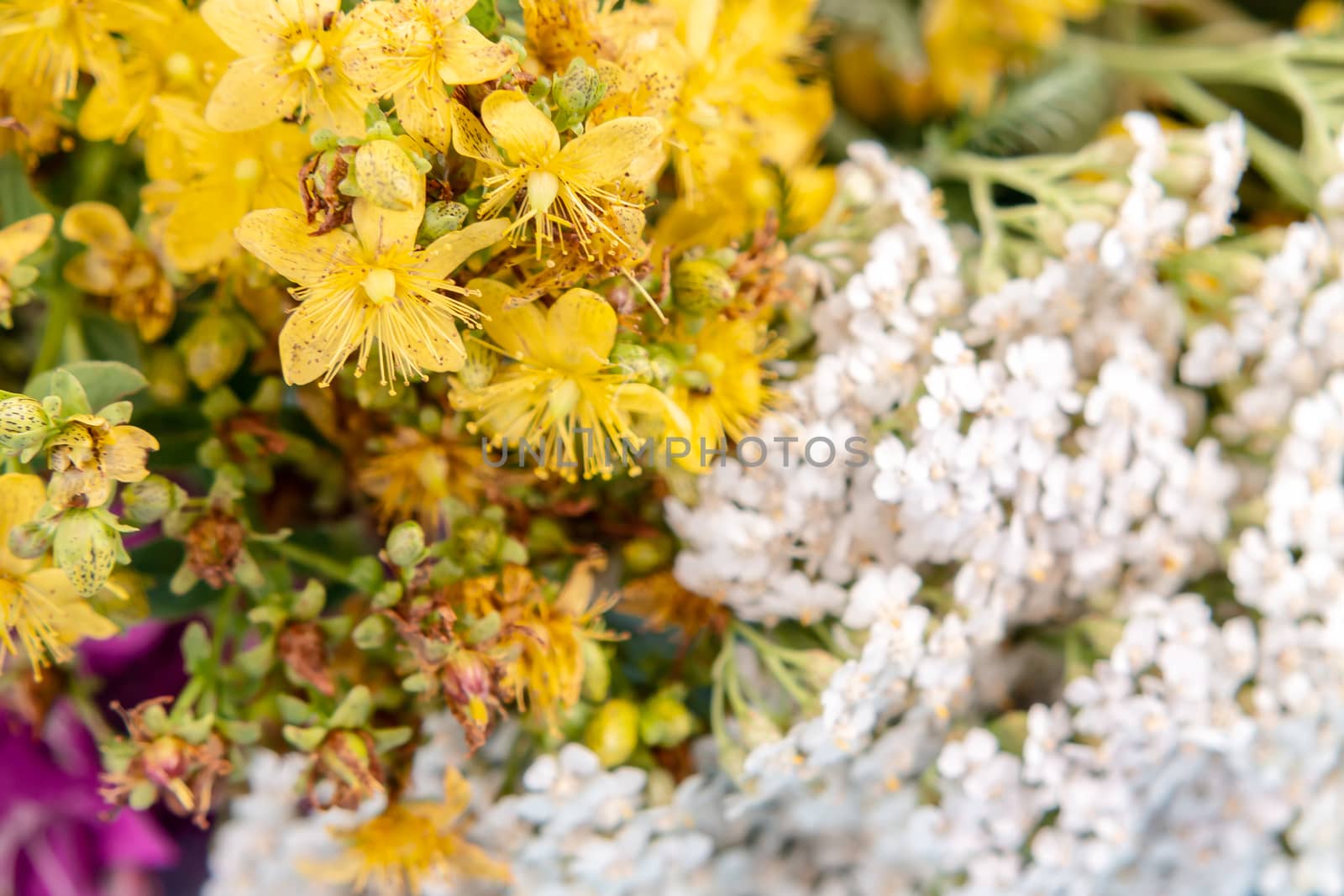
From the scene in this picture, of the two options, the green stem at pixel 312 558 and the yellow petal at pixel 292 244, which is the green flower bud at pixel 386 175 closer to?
the yellow petal at pixel 292 244

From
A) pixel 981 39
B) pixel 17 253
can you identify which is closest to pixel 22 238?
pixel 17 253

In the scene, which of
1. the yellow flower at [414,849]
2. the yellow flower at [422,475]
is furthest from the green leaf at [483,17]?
the yellow flower at [414,849]

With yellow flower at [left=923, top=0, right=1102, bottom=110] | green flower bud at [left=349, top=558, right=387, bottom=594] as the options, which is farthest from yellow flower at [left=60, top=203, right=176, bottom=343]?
yellow flower at [left=923, top=0, right=1102, bottom=110]

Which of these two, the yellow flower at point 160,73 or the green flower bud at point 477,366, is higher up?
the yellow flower at point 160,73

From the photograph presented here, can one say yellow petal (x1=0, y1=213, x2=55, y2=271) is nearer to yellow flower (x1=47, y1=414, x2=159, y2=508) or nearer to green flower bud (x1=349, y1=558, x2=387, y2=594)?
yellow flower (x1=47, y1=414, x2=159, y2=508)

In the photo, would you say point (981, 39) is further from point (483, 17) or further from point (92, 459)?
point (92, 459)

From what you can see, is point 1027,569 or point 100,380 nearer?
point 100,380
